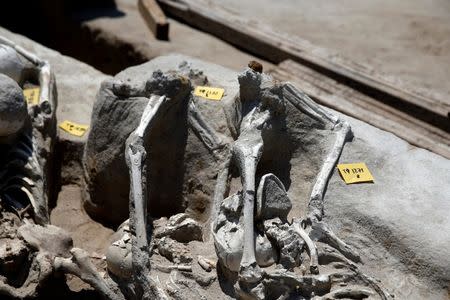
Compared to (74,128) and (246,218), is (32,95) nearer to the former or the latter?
(74,128)

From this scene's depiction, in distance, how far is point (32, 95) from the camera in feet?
18.1

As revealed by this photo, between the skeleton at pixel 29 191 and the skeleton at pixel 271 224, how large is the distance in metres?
0.90

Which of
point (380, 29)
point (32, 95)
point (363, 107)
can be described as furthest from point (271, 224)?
point (380, 29)

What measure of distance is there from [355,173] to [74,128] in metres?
2.49

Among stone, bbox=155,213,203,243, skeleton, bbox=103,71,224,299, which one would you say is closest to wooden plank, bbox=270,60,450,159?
skeleton, bbox=103,71,224,299

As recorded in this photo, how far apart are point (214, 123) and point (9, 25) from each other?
4.94 meters

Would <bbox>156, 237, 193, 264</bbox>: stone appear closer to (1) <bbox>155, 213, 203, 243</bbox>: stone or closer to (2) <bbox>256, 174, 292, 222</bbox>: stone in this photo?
(1) <bbox>155, 213, 203, 243</bbox>: stone

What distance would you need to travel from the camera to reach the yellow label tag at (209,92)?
4969 mm

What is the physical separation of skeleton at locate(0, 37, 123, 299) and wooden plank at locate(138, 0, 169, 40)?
7.81ft

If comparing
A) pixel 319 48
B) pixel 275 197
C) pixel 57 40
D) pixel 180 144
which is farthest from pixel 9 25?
pixel 275 197

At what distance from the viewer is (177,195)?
16.2ft

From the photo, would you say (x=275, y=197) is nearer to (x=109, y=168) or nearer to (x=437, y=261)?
(x=437, y=261)

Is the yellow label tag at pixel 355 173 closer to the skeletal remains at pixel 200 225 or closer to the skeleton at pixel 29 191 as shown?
the skeletal remains at pixel 200 225

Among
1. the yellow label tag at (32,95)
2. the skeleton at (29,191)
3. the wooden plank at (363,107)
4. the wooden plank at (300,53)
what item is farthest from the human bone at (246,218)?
the wooden plank at (300,53)
